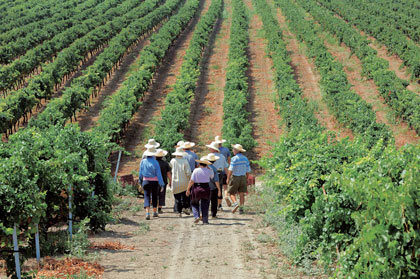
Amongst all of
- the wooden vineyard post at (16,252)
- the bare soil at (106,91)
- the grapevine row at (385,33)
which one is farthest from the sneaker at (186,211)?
the grapevine row at (385,33)

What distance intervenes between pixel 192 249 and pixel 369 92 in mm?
25634

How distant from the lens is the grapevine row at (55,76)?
27094mm

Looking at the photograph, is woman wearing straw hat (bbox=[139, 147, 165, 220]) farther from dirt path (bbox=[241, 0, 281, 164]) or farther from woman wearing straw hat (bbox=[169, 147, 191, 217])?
dirt path (bbox=[241, 0, 281, 164])

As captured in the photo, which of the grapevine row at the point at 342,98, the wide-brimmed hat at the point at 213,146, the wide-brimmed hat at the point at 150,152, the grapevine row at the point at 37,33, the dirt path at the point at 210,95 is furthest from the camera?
the grapevine row at the point at 37,33

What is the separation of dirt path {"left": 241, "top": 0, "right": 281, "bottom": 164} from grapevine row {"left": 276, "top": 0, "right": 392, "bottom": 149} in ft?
10.7

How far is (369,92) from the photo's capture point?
3269cm

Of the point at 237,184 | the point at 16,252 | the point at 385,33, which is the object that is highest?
the point at 385,33

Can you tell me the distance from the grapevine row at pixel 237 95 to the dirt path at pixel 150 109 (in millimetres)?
4220

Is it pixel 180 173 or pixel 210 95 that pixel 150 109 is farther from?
pixel 180 173

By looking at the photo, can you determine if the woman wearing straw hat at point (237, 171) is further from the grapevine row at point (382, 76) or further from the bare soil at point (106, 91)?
the bare soil at point (106, 91)

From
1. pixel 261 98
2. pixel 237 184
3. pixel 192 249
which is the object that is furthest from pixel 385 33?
pixel 192 249

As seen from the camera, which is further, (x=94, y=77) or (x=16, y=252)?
(x=94, y=77)

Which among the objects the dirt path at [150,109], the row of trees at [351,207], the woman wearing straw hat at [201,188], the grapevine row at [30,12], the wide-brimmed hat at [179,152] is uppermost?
the grapevine row at [30,12]

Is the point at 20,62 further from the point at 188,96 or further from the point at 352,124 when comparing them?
the point at 352,124
